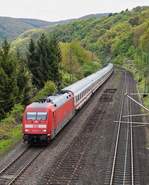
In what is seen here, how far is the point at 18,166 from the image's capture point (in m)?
26.3

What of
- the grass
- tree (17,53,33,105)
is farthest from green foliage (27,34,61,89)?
the grass

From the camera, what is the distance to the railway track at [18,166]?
23.7 meters

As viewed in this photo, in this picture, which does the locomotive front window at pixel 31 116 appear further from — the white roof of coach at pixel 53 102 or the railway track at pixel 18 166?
the railway track at pixel 18 166

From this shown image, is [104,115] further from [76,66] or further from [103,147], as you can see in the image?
[76,66]

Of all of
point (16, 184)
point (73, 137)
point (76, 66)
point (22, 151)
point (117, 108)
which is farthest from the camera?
point (76, 66)

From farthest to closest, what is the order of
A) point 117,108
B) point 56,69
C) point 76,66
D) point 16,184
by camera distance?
point 76,66
point 56,69
point 117,108
point 16,184

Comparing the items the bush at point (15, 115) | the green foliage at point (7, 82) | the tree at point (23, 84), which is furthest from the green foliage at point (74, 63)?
the bush at point (15, 115)

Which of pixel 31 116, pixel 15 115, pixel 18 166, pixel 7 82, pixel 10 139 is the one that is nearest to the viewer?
pixel 18 166

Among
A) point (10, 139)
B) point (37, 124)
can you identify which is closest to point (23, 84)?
point (10, 139)

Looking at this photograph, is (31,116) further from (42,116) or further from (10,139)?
(10,139)

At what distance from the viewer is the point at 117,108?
171 ft

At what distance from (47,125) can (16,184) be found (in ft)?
28.1

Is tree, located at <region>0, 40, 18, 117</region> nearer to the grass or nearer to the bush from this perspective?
the bush

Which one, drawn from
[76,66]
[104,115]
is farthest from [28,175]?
[76,66]
